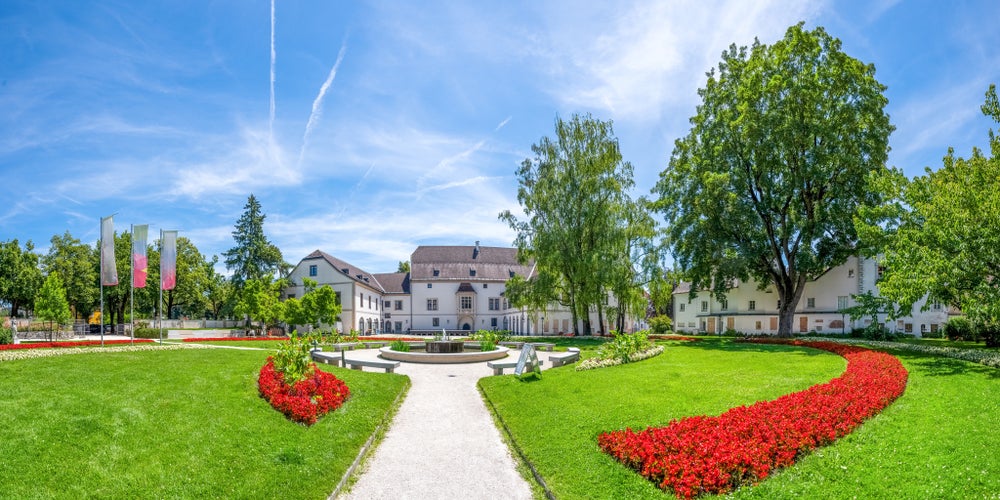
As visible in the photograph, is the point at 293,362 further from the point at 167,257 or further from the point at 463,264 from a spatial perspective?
the point at 463,264

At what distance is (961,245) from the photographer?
1748cm

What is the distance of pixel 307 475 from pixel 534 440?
4.11m

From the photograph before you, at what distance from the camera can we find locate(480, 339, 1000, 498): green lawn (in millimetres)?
7094

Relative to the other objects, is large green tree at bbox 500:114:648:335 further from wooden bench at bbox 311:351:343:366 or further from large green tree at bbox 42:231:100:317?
large green tree at bbox 42:231:100:317

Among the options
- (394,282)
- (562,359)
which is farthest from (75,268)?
(562,359)

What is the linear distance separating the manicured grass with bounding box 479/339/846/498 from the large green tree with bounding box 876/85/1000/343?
3989 millimetres

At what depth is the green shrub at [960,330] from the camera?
94.2ft

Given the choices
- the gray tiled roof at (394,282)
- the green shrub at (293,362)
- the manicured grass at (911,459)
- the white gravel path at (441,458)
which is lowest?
the white gravel path at (441,458)

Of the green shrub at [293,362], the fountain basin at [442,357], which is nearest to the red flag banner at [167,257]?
the fountain basin at [442,357]

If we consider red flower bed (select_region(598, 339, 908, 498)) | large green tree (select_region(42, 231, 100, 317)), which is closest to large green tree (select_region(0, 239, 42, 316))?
large green tree (select_region(42, 231, 100, 317))

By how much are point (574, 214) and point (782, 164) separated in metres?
13.0

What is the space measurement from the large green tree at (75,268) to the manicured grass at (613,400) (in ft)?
189

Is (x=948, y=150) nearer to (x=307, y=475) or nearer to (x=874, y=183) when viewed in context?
(x=874, y=183)

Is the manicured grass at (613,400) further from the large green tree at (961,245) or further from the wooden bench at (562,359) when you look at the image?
the large green tree at (961,245)
